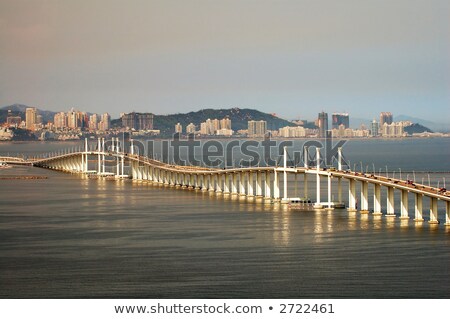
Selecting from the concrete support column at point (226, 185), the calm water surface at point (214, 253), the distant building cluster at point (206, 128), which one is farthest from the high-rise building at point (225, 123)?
the calm water surface at point (214, 253)

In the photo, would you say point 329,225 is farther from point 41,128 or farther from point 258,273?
point 41,128

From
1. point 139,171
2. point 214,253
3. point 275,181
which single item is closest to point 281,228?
point 214,253

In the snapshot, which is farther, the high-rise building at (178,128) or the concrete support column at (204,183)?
the high-rise building at (178,128)

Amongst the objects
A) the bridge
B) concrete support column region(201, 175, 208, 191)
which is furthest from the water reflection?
concrete support column region(201, 175, 208, 191)

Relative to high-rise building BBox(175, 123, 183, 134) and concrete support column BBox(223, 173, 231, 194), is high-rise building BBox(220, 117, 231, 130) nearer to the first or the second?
high-rise building BBox(175, 123, 183, 134)

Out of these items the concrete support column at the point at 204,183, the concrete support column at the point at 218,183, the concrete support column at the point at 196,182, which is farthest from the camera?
the concrete support column at the point at 196,182

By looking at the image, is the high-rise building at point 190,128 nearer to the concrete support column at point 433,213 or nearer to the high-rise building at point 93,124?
the high-rise building at point 93,124
